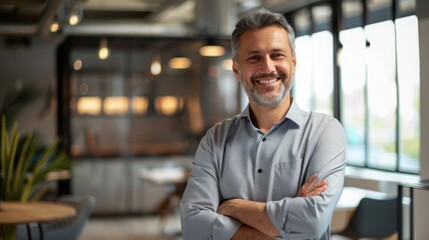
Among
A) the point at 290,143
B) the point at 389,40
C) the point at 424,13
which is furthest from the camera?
the point at 389,40

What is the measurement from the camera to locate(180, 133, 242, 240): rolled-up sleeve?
2555 millimetres

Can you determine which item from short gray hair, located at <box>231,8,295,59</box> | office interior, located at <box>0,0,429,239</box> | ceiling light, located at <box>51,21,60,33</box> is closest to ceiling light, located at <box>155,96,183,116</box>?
office interior, located at <box>0,0,429,239</box>

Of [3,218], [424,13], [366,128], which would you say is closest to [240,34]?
[424,13]

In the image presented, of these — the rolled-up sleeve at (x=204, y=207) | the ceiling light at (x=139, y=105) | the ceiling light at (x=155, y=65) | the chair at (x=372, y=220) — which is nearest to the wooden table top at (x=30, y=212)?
the chair at (x=372, y=220)

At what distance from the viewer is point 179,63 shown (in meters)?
13.3

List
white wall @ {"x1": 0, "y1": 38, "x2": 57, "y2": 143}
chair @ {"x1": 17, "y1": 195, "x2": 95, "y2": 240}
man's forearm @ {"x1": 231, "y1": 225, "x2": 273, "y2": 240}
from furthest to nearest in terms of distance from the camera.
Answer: white wall @ {"x1": 0, "y1": 38, "x2": 57, "y2": 143} < chair @ {"x1": 17, "y1": 195, "x2": 95, "y2": 240} < man's forearm @ {"x1": 231, "y1": 225, "x2": 273, "y2": 240}

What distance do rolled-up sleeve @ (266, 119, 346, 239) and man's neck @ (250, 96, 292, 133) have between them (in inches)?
6.6

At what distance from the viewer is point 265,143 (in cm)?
261

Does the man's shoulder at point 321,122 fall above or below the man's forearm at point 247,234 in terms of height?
above

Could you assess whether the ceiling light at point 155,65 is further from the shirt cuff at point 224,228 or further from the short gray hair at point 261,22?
the shirt cuff at point 224,228

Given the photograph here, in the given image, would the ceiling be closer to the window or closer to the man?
the window

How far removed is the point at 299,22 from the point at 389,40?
4.29 feet

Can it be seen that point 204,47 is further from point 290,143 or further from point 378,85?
point 290,143

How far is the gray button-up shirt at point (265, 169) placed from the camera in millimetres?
2549
